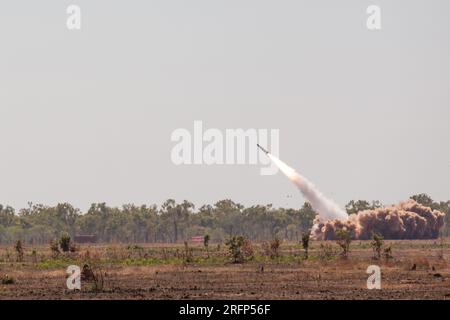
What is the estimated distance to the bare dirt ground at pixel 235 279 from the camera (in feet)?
176

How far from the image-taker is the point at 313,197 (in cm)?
12444

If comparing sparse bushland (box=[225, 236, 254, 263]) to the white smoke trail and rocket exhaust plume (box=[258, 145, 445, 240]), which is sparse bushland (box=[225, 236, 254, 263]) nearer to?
the white smoke trail

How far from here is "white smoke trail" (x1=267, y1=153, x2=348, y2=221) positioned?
11025 centimetres

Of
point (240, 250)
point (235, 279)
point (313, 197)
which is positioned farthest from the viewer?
point (313, 197)

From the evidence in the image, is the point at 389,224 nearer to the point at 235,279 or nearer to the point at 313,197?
the point at 313,197

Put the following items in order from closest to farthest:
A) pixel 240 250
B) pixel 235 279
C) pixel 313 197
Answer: pixel 235 279, pixel 240 250, pixel 313 197

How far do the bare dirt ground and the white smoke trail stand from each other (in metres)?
24.6

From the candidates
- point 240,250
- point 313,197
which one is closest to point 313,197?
point 313,197

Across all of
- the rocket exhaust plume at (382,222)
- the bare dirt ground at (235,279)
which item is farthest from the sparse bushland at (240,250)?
the rocket exhaust plume at (382,222)

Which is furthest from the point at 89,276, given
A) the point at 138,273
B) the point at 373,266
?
the point at 373,266

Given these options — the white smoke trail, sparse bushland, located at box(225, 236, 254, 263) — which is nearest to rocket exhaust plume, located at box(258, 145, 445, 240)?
the white smoke trail

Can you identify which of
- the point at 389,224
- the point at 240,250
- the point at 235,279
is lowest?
the point at 235,279
